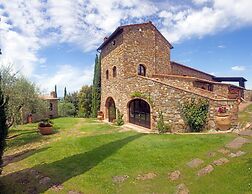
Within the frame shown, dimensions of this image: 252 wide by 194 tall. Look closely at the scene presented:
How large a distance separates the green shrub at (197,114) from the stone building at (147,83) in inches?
13.1

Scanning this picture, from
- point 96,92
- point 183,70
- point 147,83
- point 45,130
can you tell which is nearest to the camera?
point 147,83

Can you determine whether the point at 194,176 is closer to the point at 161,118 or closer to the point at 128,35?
the point at 161,118

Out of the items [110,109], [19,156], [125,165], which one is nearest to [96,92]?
[110,109]

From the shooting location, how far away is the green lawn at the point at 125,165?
8.91 metres

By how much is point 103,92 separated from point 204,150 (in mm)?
17515

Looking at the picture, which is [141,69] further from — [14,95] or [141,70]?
[14,95]

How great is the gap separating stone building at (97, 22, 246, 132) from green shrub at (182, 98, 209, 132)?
333mm

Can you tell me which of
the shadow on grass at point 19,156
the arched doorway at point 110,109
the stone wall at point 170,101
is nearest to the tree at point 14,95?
the shadow on grass at point 19,156

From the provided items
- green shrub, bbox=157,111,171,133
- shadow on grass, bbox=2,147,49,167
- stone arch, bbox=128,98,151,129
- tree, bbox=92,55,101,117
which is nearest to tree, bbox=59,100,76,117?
tree, bbox=92,55,101,117

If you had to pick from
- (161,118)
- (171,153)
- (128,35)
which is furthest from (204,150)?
(128,35)

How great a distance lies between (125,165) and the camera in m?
10.8

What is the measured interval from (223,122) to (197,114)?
1.69m

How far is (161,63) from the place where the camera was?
24.6m

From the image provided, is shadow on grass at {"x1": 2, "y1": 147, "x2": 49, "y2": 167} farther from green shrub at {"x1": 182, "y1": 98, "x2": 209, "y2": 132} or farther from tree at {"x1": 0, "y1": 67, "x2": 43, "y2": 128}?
green shrub at {"x1": 182, "y1": 98, "x2": 209, "y2": 132}
